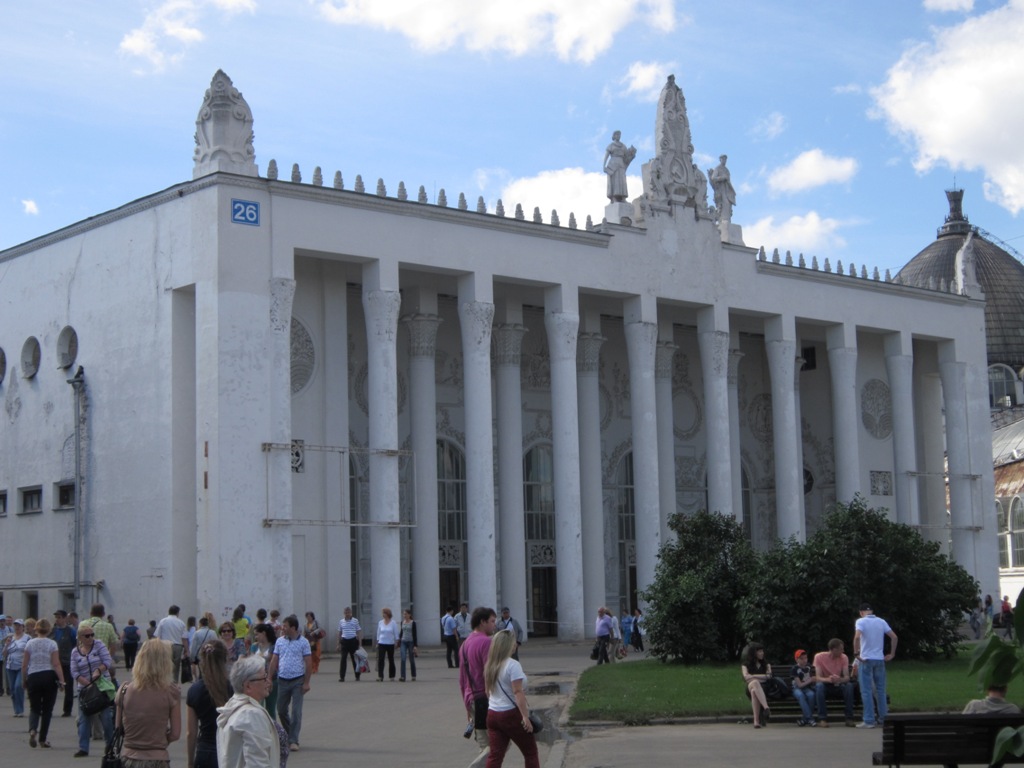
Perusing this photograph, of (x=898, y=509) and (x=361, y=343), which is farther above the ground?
(x=361, y=343)

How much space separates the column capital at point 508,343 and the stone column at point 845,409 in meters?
11.3

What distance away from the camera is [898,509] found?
46.6 meters

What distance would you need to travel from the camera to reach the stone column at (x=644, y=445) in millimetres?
39156

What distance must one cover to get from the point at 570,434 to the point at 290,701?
22.3 meters

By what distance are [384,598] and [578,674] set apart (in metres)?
7.61

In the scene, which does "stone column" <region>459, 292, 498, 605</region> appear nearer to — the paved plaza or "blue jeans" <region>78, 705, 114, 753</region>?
the paved plaza

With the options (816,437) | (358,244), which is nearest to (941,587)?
(358,244)

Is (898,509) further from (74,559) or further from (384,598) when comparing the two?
(74,559)

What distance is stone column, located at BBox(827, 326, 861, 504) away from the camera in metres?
44.5

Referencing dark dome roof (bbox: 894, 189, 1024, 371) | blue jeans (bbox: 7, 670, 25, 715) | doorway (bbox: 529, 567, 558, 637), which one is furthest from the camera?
dark dome roof (bbox: 894, 189, 1024, 371)

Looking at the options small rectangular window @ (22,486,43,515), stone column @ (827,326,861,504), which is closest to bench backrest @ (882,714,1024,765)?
small rectangular window @ (22,486,43,515)

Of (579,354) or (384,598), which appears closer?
(384,598)

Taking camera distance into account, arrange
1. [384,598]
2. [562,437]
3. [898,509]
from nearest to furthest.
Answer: [384,598], [562,437], [898,509]

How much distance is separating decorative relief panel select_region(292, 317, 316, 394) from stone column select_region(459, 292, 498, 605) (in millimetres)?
3923
